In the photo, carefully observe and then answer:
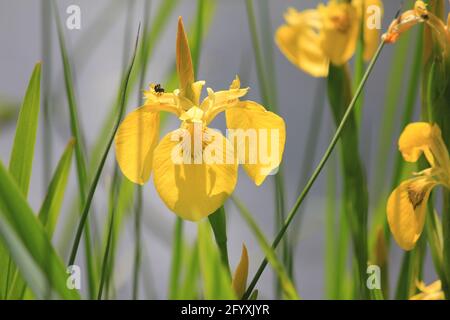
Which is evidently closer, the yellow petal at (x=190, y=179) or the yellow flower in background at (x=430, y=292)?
the yellow petal at (x=190, y=179)

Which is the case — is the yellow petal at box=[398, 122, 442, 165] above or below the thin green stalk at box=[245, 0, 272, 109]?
below

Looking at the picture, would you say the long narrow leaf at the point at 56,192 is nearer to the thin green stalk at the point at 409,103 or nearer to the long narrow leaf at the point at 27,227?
the long narrow leaf at the point at 27,227

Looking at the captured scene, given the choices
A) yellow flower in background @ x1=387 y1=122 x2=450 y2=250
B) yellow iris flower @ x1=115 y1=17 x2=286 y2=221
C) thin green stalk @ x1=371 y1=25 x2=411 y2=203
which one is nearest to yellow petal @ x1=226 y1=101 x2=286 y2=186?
yellow iris flower @ x1=115 y1=17 x2=286 y2=221

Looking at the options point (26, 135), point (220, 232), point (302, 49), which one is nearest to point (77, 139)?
point (26, 135)

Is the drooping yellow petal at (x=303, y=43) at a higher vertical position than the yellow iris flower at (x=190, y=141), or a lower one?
higher

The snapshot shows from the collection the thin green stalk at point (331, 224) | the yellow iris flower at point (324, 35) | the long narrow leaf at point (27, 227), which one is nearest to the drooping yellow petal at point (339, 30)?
the yellow iris flower at point (324, 35)

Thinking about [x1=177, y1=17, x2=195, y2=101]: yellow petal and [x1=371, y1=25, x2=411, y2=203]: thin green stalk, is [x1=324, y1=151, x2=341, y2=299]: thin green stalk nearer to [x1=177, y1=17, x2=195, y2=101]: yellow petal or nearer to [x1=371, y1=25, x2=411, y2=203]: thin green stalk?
[x1=371, y1=25, x2=411, y2=203]: thin green stalk
